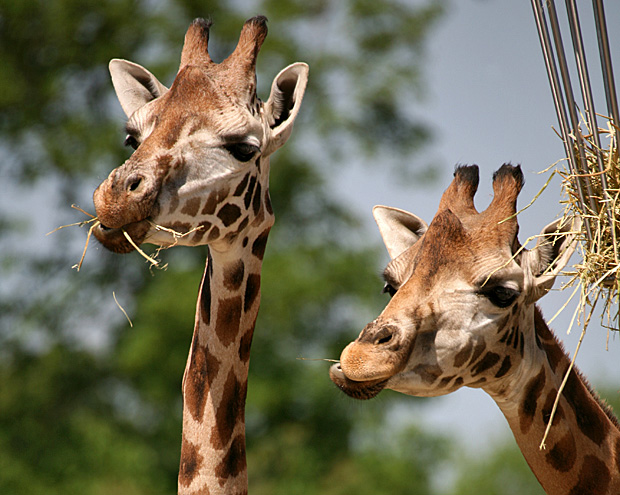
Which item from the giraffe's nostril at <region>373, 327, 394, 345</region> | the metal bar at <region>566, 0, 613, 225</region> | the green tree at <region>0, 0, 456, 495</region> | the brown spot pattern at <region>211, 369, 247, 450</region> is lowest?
the green tree at <region>0, 0, 456, 495</region>

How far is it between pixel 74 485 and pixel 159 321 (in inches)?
132

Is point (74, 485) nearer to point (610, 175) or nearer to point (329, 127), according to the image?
point (329, 127)

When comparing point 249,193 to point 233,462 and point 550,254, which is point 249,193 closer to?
point 233,462

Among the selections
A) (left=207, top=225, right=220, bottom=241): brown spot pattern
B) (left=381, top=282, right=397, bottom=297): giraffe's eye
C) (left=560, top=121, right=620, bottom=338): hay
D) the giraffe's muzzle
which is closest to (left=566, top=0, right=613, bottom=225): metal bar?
(left=560, top=121, right=620, bottom=338): hay

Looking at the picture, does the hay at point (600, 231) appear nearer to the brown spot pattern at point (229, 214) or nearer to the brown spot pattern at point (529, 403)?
the brown spot pattern at point (529, 403)

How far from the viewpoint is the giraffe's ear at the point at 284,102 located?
4.87 metres

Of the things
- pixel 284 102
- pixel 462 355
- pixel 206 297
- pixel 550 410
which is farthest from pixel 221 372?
pixel 550 410

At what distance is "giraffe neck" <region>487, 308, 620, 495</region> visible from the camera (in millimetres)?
4242

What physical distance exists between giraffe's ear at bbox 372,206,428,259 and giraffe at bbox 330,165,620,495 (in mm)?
474

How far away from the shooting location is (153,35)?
782 inches

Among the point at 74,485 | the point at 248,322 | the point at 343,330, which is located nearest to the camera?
the point at 248,322

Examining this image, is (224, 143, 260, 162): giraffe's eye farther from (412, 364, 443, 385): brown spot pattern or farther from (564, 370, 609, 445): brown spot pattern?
(564, 370, 609, 445): brown spot pattern

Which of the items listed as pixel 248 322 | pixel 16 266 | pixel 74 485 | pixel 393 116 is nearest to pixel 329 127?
pixel 393 116

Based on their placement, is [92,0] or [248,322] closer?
[248,322]
